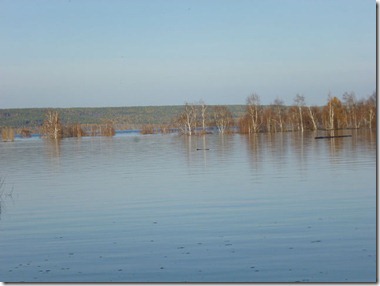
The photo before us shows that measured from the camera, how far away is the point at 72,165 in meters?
28.8

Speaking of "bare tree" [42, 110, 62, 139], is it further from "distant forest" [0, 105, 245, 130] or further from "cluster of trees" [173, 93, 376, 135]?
"distant forest" [0, 105, 245, 130]

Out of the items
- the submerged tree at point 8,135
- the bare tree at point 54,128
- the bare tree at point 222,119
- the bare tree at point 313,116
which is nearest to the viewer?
the bare tree at point 313,116

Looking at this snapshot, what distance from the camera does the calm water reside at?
866 cm

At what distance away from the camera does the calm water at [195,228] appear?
8664mm

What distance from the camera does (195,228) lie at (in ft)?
38.2

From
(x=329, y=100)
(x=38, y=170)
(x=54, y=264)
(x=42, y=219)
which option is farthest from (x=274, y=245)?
(x=329, y=100)

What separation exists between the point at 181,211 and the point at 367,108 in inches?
2719

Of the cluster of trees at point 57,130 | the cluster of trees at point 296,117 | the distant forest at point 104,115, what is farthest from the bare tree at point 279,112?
the distant forest at point 104,115

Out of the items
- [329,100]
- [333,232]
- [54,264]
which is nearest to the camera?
[54,264]

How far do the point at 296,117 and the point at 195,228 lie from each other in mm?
71361

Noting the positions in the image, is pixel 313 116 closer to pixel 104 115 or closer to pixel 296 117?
pixel 296 117

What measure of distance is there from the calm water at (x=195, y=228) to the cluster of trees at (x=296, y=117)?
2250 inches

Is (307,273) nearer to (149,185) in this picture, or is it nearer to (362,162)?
(149,185)

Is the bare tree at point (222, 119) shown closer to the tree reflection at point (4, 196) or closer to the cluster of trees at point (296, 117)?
the cluster of trees at point (296, 117)
